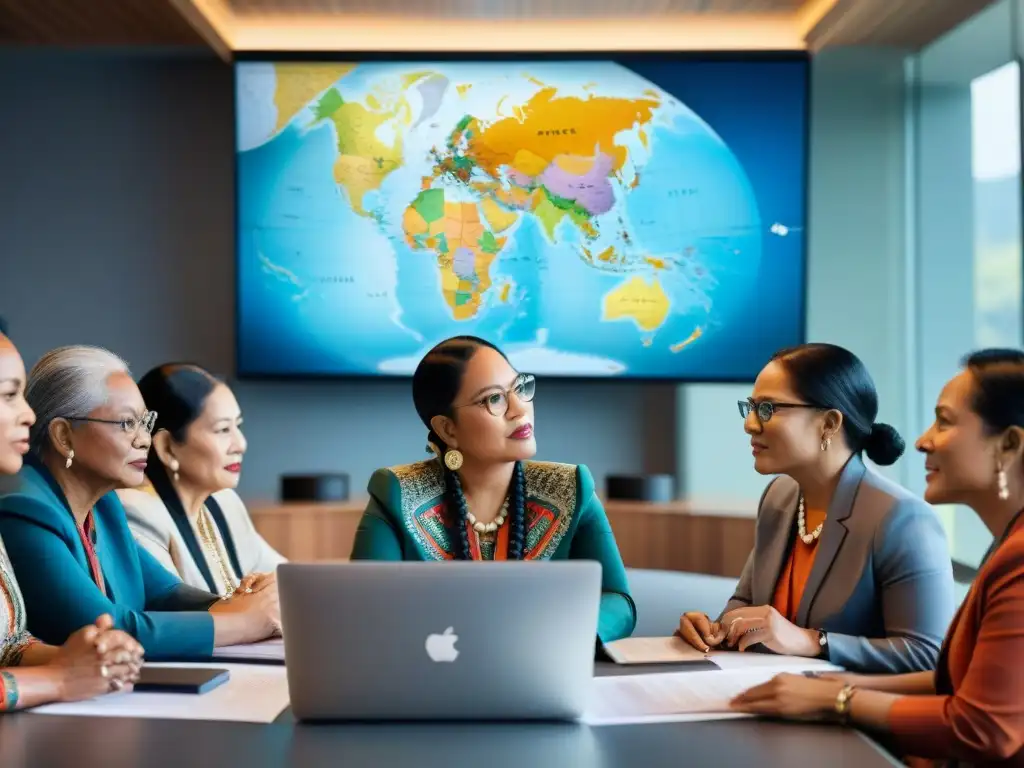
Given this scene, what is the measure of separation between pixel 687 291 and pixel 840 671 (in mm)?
3255

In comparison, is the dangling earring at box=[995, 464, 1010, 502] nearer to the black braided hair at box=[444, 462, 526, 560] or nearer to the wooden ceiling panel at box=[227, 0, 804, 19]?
the black braided hair at box=[444, 462, 526, 560]

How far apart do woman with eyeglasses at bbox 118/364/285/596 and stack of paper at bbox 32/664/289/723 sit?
1066 millimetres

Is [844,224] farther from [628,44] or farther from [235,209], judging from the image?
[235,209]

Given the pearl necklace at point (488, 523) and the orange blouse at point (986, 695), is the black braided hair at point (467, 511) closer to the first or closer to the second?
the pearl necklace at point (488, 523)

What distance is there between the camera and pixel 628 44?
520cm

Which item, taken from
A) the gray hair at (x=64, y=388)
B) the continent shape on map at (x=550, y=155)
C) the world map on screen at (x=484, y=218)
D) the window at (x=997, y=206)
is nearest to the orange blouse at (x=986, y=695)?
the gray hair at (x=64, y=388)

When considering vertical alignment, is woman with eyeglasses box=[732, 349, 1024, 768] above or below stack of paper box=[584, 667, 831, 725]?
above

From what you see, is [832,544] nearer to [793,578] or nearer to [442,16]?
[793,578]

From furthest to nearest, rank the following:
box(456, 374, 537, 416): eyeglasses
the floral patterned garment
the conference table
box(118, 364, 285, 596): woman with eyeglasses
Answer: box(118, 364, 285, 596): woman with eyeglasses < box(456, 374, 537, 416): eyeglasses < the floral patterned garment < the conference table

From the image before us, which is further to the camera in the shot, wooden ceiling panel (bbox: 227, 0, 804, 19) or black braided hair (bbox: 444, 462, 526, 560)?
wooden ceiling panel (bbox: 227, 0, 804, 19)

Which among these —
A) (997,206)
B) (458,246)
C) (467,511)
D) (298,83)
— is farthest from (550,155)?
(467,511)

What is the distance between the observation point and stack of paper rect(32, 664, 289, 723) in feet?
5.56

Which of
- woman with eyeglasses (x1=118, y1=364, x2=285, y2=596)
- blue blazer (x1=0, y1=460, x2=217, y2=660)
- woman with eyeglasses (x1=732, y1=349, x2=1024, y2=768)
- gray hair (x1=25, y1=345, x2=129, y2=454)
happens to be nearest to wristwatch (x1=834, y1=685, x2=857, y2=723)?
woman with eyeglasses (x1=732, y1=349, x2=1024, y2=768)

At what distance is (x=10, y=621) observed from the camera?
1.96 metres
